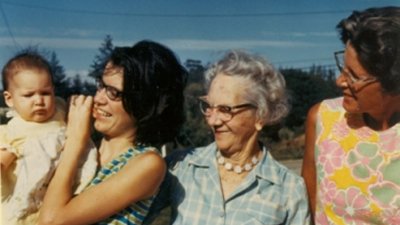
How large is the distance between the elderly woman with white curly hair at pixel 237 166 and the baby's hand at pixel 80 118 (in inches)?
9.9

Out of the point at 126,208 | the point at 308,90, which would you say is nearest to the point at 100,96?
the point at 126,208

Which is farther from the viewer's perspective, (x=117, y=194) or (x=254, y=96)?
(x=254, y=96)

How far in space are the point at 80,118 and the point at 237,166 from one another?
37 centimetres

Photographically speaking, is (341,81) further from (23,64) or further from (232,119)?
(23,64)

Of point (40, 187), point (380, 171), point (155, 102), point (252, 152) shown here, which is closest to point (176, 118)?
point (155, 102)

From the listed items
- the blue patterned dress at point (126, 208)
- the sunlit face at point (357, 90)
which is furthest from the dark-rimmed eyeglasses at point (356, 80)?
the blue patterned dress at point (126, 208)

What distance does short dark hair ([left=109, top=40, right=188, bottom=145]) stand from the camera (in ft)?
4.44

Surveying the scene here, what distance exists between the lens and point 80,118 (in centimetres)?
136

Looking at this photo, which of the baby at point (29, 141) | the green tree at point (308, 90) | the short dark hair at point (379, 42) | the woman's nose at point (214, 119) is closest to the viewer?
the short dark hair at point (379, 42)

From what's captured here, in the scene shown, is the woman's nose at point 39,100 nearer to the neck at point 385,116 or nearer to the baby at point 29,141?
the baby at point 29,141

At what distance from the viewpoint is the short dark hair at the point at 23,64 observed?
1388mm

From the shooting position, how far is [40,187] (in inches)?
52.5

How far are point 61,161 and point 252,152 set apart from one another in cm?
44

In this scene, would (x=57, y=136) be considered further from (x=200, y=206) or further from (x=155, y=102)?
(x=200, y=206)
